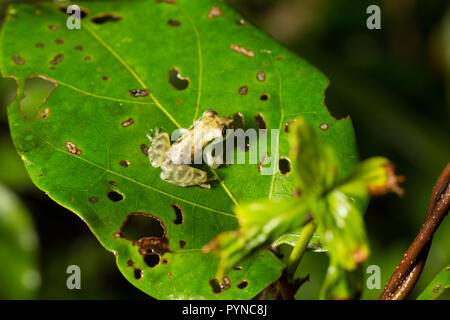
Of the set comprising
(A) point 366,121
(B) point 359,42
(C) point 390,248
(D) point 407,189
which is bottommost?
(C) point 390,248

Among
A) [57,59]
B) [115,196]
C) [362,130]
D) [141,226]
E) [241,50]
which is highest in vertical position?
[241,50]

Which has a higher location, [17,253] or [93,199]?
[93,199]

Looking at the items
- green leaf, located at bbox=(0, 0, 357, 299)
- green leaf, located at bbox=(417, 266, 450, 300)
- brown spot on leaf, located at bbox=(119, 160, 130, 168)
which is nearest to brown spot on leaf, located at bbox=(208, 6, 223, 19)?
green leaf, located at bbox=(0, 0, 357, 299)

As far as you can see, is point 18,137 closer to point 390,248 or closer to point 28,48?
point 28,48

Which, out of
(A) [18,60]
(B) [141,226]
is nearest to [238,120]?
(A) [18,60]

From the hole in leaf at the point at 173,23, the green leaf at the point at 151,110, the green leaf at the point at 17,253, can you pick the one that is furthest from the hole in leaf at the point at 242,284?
the green leaf at the point at 17,253

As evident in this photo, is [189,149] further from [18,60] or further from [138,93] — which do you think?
[18,60]

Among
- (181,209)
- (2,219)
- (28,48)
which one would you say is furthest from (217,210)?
(2,219)
